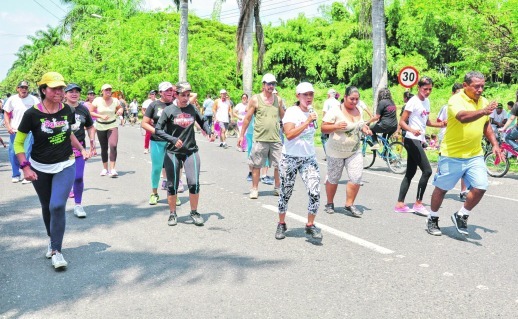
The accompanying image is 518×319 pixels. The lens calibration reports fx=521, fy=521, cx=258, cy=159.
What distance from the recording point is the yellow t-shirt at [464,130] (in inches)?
229

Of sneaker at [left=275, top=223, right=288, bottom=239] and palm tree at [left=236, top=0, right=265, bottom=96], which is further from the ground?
palm tree at [left=236, top=0, right=265, bottom=96]

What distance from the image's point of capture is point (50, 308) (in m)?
4.08

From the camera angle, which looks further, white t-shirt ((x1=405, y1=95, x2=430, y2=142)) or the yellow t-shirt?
white t-shirt ((x1=405, y1=95, x2=430, y2=142))

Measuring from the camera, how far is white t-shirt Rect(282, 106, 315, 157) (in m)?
5.92

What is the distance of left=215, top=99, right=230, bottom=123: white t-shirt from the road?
951 centimetres

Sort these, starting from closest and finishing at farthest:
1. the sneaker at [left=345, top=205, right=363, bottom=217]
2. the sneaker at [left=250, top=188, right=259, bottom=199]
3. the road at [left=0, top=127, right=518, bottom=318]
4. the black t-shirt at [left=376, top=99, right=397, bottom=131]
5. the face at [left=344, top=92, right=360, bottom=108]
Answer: the road at [left=0, top=127, right=518, bottom=318]
the face at [left=344, top=92, right=360, bottom=108]
the sneaker at [left=345, top=205, right=363, bottom=217]
the sneaker at [left=250, top=188, right=259, bottom=199]
the black t-shirt at [left=376, top=99, right=397, bottom=131]

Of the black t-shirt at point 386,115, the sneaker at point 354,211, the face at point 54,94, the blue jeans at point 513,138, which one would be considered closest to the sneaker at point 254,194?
the sneaker at point 354,211

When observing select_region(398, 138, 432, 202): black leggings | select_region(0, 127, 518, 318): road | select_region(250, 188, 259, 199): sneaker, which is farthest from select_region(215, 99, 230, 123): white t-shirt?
select_region(398, 138, 432, 202): black leggings

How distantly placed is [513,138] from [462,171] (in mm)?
6226

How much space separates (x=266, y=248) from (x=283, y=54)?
1561 inches

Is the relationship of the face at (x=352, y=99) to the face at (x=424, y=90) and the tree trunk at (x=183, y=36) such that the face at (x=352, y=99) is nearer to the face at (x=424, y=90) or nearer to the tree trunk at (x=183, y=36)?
the face at (x=424, y=90)

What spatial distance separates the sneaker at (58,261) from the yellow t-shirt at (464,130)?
Answer: 4.35 metres

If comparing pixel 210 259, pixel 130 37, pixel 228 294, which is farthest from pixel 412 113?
pixel 130 37

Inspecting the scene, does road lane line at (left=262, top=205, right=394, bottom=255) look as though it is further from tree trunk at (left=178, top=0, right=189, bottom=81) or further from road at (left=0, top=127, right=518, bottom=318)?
tree trunk at (left=178, top=0, right=189, bottom=81)
